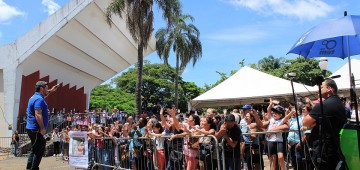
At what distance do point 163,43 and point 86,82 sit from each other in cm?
811

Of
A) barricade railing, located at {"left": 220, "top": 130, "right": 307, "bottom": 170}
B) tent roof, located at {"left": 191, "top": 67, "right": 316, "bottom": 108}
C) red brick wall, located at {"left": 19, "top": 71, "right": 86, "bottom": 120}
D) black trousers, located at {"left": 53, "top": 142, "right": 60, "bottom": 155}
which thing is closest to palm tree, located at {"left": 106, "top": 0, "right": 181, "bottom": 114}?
black trousers, located at {"left": 53, "top": 142, "right": 60, "bottom": 155}

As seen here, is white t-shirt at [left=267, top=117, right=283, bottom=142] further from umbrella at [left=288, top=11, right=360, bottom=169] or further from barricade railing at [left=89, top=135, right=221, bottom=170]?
umbrella at [left=288, top=11, right=360, bottom=169]

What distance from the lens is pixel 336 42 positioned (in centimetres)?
533

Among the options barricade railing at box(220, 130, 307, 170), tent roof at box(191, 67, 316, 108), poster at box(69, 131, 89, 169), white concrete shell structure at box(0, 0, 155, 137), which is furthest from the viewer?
white concrete shell structure at box(0, 0, 155, 137)

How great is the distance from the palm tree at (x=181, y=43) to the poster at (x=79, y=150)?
24041 millimetres

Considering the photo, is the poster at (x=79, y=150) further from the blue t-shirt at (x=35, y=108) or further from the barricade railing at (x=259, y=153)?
the barricade railing at (x=259, y=153)

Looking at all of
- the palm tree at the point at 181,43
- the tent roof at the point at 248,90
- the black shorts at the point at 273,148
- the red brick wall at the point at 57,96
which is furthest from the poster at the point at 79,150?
the palm tree at the point at 181,43

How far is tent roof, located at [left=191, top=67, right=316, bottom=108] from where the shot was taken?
16.8 m

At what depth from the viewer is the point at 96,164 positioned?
36.3 ft

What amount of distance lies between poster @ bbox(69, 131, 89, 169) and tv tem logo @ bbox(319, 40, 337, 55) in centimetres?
690

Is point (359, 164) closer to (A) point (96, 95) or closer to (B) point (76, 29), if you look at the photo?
(B) point (76, 29)

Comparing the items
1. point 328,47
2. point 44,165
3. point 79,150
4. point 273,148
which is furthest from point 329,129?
point 44,165

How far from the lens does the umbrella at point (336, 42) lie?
446 centimetres

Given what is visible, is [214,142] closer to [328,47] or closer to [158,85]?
[328,47]
